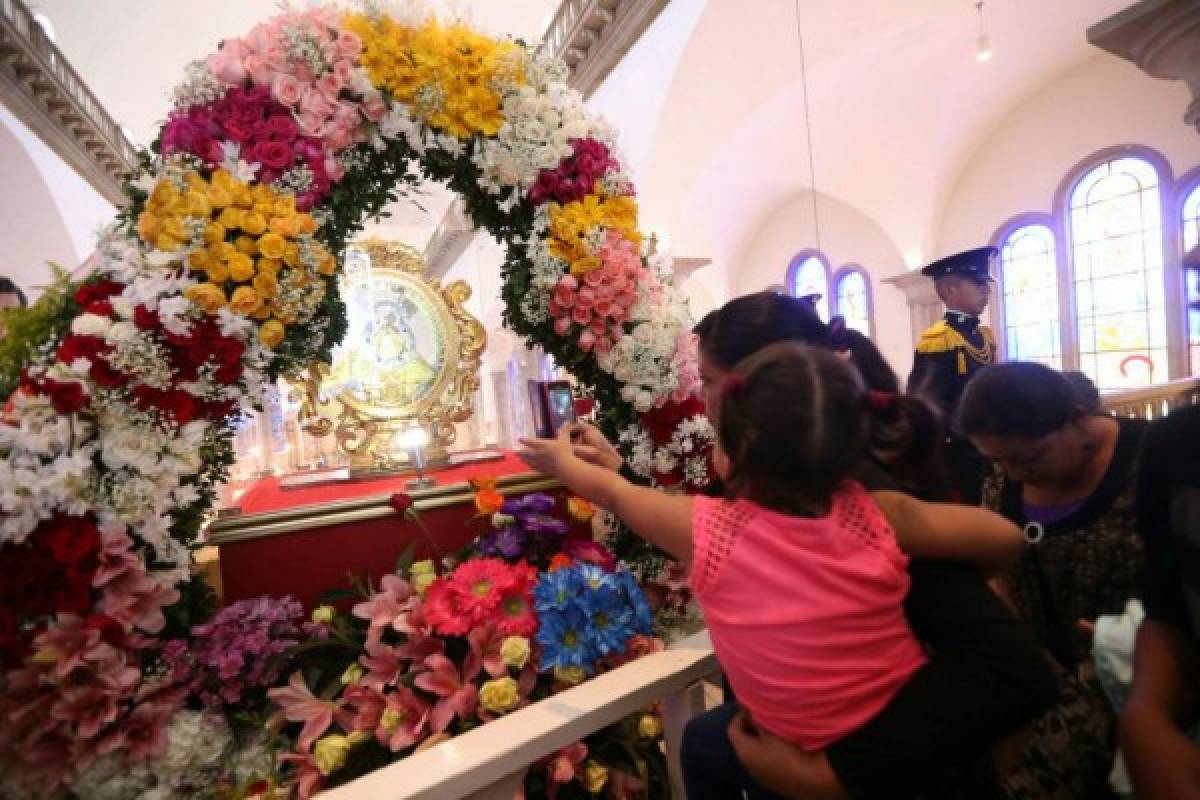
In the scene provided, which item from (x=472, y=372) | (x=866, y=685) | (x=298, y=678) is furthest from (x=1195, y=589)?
(x=472, y=372)

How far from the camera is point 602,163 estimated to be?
246cm

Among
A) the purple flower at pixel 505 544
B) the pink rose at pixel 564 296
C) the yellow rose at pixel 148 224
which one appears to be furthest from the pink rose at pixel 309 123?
the purple flower at pixel 505 544

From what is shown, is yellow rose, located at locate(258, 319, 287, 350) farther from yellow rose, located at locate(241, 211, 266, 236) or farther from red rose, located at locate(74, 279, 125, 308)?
red rose, located at locate(74, 279, 125, 308)

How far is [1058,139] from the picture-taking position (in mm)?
9062

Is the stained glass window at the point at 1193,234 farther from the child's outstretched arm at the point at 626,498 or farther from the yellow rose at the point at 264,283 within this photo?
the yellow rose at the point at 264,283

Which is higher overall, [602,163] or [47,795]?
[602,163]

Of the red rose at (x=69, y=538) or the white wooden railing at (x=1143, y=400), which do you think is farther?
the white wooden railing at (x=1143, y=400)

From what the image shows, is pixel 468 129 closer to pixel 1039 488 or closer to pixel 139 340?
pixel 139 340

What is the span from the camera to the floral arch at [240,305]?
5.03 feet

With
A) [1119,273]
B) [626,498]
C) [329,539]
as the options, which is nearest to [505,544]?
[329,539]

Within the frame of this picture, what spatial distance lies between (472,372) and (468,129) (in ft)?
5.40

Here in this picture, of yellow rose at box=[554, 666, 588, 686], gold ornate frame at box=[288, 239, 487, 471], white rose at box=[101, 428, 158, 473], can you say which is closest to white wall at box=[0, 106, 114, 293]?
gold ornate frame at box=[288, 239, 487, 471]

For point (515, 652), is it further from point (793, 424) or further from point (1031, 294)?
point (1031, 294)

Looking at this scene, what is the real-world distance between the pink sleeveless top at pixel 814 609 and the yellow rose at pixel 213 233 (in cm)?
157
